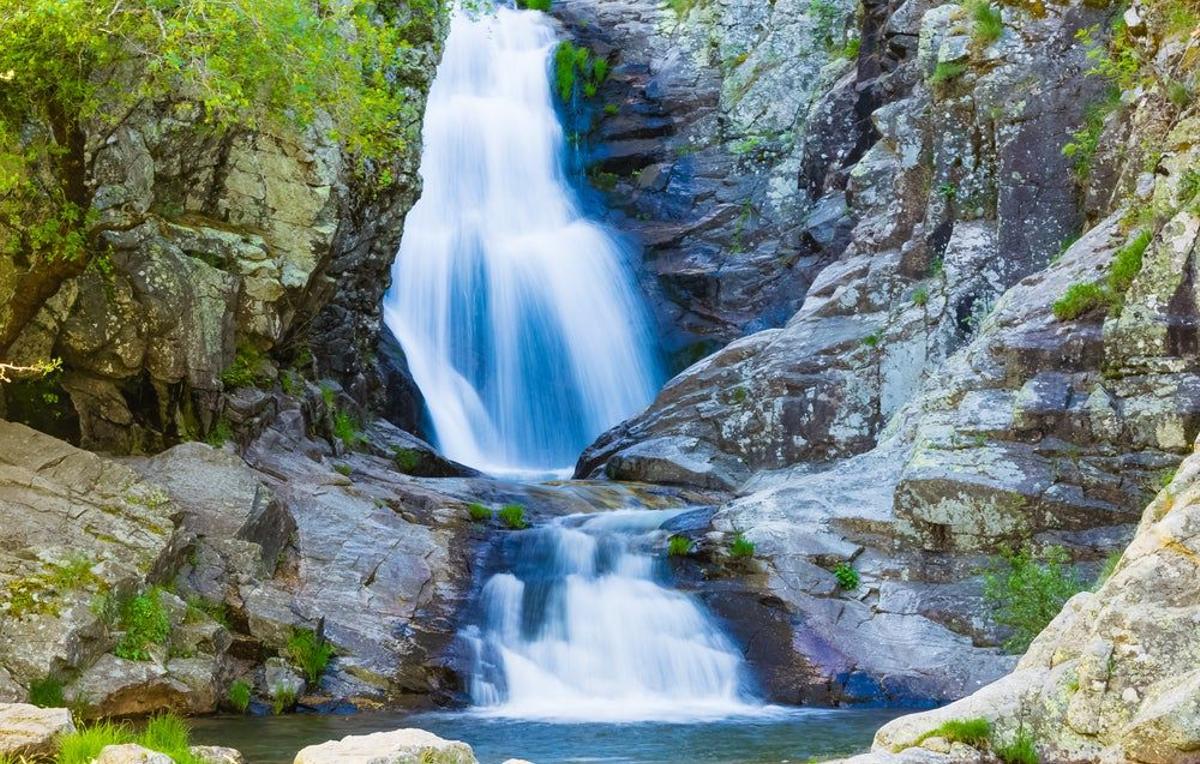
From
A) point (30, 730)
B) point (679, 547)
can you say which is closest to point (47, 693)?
point (30, 730)

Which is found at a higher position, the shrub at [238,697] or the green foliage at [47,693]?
the green foliage at [47,693]

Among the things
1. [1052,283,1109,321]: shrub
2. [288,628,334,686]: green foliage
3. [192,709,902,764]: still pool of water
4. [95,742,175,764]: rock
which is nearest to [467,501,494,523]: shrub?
[288,628,334,686]: green foliage

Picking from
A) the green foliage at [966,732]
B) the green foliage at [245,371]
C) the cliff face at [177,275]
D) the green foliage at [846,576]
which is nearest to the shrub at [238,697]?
the cliff face at [177,275]

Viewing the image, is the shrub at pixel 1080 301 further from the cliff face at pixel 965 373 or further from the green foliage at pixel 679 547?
the green foliage at pixel 679 547

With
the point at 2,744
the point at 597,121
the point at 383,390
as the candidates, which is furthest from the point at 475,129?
the point at 2,744

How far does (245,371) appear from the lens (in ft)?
64.8

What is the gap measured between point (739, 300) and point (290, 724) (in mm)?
19662

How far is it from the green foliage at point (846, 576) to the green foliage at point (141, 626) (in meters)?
8.95

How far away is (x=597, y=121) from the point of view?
36781mm

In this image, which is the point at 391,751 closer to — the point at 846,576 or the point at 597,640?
the point at 597,640

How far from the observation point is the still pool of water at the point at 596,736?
1201 centimetres

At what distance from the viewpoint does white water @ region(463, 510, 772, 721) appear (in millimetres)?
15906

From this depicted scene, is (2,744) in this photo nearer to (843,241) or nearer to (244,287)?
(244,287)

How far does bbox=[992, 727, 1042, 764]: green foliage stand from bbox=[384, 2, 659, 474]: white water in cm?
2010
